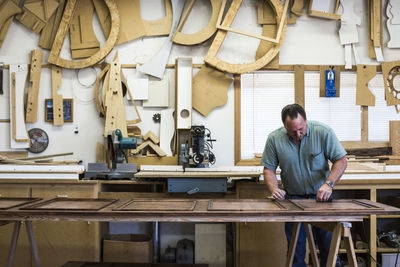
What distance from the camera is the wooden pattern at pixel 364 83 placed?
3.53 metres

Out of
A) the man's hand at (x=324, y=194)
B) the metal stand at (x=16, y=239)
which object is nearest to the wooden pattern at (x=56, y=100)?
the metal stand at (x=16, y=239)

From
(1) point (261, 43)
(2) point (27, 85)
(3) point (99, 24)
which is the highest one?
(3) point (99, 24)

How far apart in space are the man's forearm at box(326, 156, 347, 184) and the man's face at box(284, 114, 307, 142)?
30cm

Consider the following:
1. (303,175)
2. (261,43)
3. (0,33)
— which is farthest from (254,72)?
(0,33)

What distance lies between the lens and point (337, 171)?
7.47 ft

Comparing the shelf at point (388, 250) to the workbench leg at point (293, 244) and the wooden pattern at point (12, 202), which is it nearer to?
the workbench leg at point (293, 244)

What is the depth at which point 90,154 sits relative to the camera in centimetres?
357

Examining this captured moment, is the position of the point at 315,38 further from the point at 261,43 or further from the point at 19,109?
the point at 19,109

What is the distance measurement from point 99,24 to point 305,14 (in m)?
2.18

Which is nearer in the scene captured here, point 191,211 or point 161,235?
point 191,211

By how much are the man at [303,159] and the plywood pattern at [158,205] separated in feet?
2.00

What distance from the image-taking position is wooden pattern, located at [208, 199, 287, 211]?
6.36ft

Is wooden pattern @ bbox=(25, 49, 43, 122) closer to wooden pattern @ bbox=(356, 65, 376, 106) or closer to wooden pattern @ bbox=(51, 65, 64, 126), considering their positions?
wooden pattern @ bbox=(51, 65, 64, 126)

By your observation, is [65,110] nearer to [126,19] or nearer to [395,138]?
[126,19]
